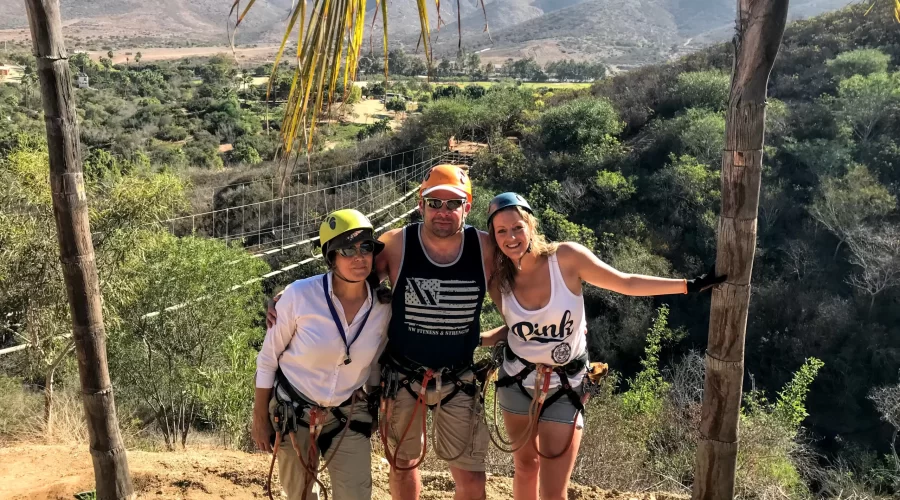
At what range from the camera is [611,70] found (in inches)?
3295

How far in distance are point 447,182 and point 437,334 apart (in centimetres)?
69

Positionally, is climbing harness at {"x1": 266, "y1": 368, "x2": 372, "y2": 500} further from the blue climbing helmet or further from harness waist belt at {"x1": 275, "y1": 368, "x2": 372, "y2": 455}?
the blue climbing helmet

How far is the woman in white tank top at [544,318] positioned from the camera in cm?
286

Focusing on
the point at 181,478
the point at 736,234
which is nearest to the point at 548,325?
the point at 736,234

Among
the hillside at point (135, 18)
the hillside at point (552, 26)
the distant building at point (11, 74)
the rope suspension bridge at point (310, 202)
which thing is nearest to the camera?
the rope suspension bridge at point (310, 202)

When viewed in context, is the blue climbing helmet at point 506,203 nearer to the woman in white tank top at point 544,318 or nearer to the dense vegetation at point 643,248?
the woman in white tank top at point 544,318

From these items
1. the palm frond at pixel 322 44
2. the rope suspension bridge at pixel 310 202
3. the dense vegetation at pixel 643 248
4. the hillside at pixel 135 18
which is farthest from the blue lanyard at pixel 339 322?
the hillside at pixel 135 18

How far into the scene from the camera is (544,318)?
9.46 feet

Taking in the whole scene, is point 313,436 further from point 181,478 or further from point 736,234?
point 181,478

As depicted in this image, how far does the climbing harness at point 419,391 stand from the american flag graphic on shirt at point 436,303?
213mm

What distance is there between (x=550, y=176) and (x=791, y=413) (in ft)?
56.6

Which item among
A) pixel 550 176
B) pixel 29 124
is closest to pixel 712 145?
pixel 550 176

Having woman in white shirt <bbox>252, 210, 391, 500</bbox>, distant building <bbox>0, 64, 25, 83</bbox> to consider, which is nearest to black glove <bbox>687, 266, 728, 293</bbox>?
woman in white shirt <bbox>252, 210, 391, 500</bbox>

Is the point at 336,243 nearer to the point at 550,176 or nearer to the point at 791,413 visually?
the point at 791,413
